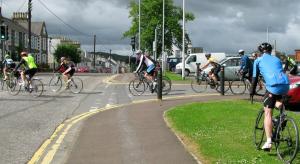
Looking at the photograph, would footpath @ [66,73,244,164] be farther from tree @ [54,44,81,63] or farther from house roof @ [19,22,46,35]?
tree @ [54,44,81,63]

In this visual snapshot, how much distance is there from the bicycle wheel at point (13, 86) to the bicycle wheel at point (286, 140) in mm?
16100

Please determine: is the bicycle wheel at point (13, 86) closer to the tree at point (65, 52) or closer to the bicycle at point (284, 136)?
the bicycle at point (284, 136)

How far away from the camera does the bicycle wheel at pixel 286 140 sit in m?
8.01

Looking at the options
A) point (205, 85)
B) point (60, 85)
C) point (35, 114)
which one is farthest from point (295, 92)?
point (60, 85)

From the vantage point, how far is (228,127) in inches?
469

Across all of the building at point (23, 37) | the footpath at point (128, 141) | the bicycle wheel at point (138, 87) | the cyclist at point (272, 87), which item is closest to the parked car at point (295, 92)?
the footpath at point (128, 141)

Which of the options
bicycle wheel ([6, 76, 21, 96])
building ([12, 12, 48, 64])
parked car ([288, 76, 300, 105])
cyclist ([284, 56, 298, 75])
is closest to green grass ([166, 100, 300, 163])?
parked car ([288, 76, 300, 105])

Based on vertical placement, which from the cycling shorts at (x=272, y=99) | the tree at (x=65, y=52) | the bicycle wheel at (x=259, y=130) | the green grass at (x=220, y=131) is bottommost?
the green grass at (x=220, y=131)

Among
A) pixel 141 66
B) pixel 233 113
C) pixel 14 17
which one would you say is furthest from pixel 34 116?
pixel 14 17

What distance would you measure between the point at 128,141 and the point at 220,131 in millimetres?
1894

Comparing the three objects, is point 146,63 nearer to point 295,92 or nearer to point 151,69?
point 151,69

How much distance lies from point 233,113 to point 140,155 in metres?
5.65

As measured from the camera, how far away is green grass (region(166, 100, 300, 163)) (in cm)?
871

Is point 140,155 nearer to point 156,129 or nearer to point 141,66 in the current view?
point 156,129
